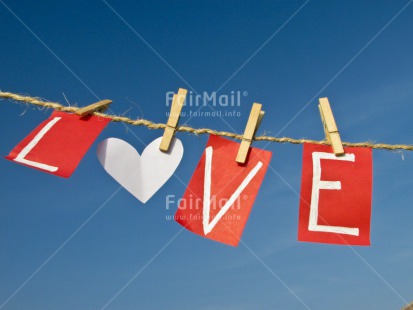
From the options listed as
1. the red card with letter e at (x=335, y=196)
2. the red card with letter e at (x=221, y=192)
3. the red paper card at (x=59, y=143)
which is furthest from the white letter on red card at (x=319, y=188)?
the red paper card at (x=59, y=143)

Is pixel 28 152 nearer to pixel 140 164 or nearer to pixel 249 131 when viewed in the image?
pixel 140 164

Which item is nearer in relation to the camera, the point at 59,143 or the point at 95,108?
the point at 59,143

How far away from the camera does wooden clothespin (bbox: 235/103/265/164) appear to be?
2.92 meters

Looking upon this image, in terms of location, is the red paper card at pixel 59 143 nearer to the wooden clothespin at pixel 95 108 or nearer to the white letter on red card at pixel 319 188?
the wooden clothespin at pixel 95 108

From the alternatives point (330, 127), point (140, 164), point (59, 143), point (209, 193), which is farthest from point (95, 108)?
point (330, 127)

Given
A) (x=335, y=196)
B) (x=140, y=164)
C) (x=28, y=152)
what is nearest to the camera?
(x=28, y=152)

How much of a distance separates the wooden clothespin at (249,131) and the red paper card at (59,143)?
73 centimetres

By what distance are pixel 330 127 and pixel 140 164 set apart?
1067mm

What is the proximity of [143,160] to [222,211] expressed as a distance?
0.50m

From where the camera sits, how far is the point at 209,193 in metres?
2.88

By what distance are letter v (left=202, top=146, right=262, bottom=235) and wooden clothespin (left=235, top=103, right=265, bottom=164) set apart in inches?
3.7

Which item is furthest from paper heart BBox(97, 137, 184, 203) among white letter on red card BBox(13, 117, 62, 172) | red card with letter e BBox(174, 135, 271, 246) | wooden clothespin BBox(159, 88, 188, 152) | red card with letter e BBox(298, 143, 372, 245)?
red card with letter e BBox(298, 143, 372, 245)

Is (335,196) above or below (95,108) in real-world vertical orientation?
below

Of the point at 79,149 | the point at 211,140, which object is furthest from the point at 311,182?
the point at 79,149
